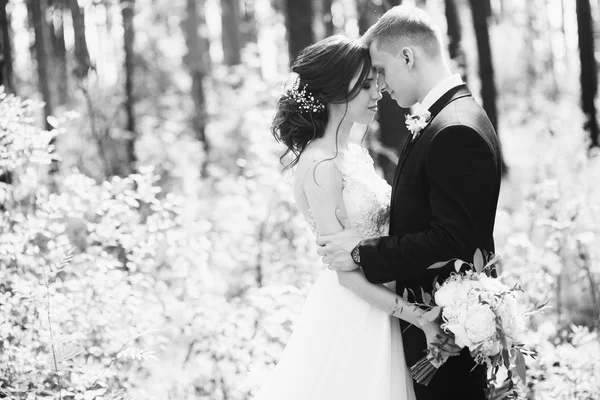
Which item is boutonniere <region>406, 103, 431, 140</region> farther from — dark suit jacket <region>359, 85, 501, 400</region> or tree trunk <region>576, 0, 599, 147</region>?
tree trunk <region>576, 0, 599, 147</region>

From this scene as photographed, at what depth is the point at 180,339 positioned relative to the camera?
20.4 feet

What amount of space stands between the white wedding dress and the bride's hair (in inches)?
13.1

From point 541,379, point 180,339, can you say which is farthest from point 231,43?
point 541,379

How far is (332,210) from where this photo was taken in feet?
11.0

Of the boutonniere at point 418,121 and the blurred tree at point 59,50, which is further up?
the blurred tree at point 59,50

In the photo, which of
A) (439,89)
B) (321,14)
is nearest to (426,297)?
(439,89)

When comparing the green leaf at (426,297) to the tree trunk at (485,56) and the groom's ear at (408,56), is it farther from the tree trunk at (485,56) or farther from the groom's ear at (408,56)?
the tree trunk at (485,56)

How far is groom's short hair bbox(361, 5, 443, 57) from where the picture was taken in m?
3.32

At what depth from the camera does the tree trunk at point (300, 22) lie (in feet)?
26.9

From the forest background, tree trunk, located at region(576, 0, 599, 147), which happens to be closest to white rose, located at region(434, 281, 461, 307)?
the forest background

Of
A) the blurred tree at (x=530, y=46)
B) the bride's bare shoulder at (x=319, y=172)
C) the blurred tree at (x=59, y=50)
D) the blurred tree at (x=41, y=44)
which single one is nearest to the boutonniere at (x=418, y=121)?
the bride's bare shoulder at (x=319, y=172)

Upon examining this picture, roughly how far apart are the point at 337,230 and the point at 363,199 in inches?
8.8

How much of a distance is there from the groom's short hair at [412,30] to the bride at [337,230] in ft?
0.79

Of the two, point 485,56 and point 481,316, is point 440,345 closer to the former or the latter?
point 481,316
